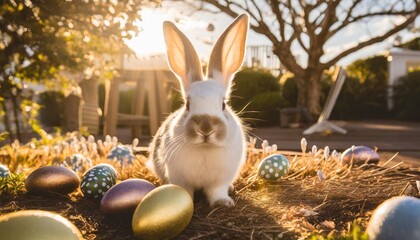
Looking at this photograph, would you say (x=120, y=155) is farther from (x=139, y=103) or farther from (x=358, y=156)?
(x=139, y=103)

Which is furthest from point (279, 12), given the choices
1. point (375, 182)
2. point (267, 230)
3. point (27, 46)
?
point (267, 230)

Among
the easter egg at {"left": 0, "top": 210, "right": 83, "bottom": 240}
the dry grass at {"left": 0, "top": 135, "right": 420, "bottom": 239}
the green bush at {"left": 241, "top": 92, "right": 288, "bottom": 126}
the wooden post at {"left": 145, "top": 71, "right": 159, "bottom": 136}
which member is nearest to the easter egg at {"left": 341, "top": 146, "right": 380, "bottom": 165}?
the dry grass at {"left": 0, "top": 135, "right": 420, "bottom": 239}

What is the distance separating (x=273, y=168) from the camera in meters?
3.12

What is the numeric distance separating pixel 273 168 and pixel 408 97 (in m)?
13.5

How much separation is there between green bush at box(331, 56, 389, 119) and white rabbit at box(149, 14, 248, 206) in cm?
1157

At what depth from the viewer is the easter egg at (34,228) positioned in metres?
1.64

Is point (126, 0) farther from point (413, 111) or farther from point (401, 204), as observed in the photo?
point (413, 111)

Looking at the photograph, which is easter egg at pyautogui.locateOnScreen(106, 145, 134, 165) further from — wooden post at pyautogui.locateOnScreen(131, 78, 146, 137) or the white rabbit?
wooden post at pyautogui.locateOnScreen(131, 78, 146, 137)

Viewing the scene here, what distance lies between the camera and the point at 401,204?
1.81 m

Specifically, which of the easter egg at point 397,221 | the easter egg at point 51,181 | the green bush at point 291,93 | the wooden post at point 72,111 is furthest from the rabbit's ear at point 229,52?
the green bush at point 291,93

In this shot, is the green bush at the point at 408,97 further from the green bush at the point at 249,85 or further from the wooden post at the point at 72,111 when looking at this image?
the wooden post at the point at 72,111

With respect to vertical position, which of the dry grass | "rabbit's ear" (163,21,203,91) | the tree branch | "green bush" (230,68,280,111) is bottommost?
the dry grass

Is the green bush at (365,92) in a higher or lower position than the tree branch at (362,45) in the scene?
lower

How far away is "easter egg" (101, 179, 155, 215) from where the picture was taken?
7.64 ft
